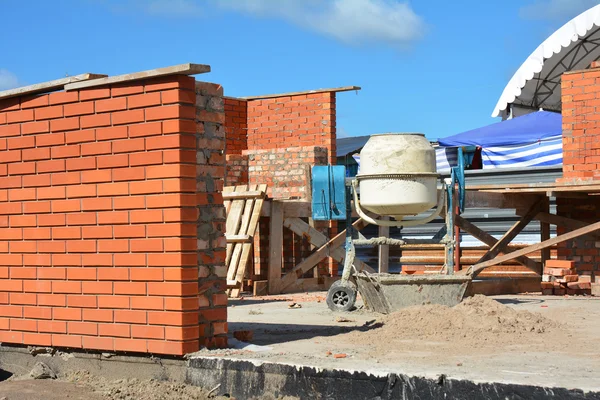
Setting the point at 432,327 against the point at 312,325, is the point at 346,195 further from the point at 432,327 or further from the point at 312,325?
the point at 432,327

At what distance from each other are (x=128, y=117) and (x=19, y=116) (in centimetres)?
116

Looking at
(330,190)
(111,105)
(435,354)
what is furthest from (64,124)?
(330,190)

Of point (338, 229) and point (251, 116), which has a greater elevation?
point (251, 116)

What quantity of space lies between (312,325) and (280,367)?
264 cm

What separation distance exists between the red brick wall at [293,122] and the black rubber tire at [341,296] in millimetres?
5107

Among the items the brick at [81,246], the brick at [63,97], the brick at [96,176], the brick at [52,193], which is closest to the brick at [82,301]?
the brick at [81,246]

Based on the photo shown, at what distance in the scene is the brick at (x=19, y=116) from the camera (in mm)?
6824

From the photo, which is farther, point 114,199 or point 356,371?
point 114,199

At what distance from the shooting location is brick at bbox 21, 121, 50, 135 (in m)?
6.70

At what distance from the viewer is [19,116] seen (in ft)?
22.6

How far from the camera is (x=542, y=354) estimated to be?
20.0 feet

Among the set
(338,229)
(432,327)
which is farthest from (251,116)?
(432,327)

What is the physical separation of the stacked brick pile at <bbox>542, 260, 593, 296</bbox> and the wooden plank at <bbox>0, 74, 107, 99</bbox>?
24.5 feet

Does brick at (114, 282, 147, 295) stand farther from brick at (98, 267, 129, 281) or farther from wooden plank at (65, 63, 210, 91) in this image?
wooden plank at (65, 63, 210, 91)
